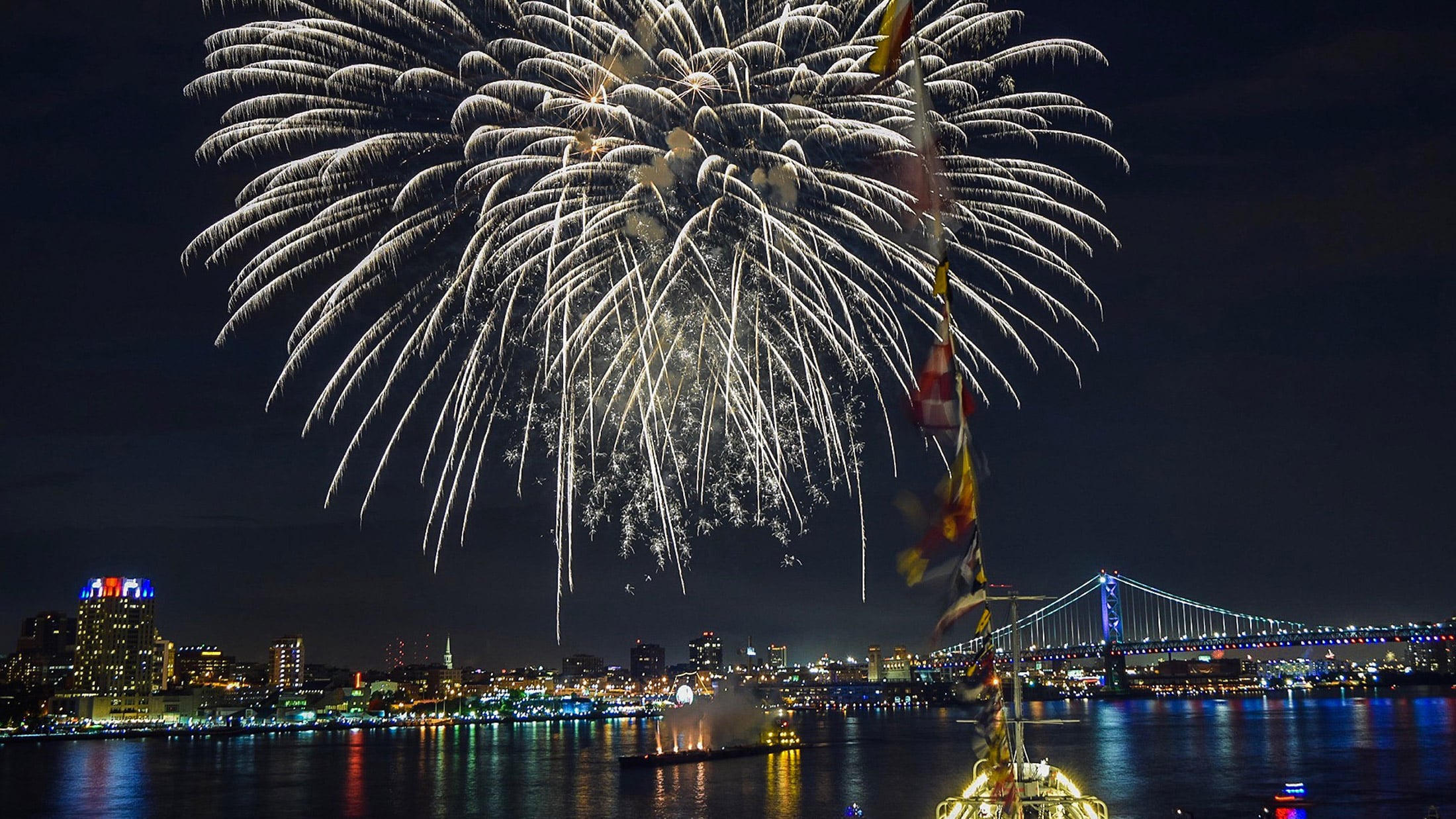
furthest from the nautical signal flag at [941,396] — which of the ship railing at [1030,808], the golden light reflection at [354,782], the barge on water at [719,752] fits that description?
the barge on water at [719,752]

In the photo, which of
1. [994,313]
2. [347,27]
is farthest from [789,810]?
[347,27]

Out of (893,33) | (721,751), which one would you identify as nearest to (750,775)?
(721,751)

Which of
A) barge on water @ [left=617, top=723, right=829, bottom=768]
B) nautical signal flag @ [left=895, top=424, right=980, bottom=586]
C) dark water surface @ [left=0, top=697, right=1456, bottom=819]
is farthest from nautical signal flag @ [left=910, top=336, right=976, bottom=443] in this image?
barge on water @ [left=617, top=723, right=829, bottom=768]

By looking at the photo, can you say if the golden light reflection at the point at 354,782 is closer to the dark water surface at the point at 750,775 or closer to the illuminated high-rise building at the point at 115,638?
the dark water surface at the point at 750,775

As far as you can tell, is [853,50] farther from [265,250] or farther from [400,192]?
[265,250]

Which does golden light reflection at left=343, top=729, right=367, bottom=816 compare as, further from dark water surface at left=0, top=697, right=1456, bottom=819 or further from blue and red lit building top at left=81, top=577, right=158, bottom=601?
blue and red lit building top at left=81, top=577, right=158, bottom=601
